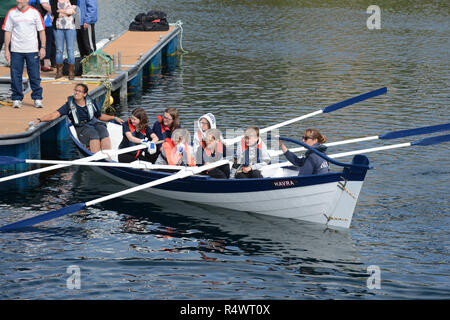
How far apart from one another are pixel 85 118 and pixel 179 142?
2746 millimetres

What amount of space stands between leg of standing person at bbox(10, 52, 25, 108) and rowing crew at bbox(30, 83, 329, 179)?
6.34 ft

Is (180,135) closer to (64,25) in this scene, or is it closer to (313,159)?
(313,159)

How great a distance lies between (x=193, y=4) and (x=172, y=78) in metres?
22.8

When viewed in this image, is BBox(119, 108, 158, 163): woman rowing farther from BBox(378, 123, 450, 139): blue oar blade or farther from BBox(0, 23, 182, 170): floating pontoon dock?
BBox(378, 123, 450, 139): blue oar blade

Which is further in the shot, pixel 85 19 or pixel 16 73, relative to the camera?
pixel 85 19

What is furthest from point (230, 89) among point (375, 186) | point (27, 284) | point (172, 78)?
point (27, 284)

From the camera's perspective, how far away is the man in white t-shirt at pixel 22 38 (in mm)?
17031

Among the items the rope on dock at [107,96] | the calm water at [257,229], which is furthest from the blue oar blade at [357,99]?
the rope on dock at [107,96]

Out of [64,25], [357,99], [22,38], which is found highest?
[64,25]

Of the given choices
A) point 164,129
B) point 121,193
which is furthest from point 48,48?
point 121,193

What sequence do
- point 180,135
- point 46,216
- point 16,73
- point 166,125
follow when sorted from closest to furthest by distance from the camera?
point 46,216 < point 180,135 < point 166,125 < point 16,73

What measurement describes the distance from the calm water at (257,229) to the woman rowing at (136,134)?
86cm

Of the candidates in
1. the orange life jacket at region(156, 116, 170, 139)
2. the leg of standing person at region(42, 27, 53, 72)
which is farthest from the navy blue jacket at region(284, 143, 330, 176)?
the leg of standing person at region(42, 27, 53, 72)

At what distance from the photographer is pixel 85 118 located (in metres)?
16.4
